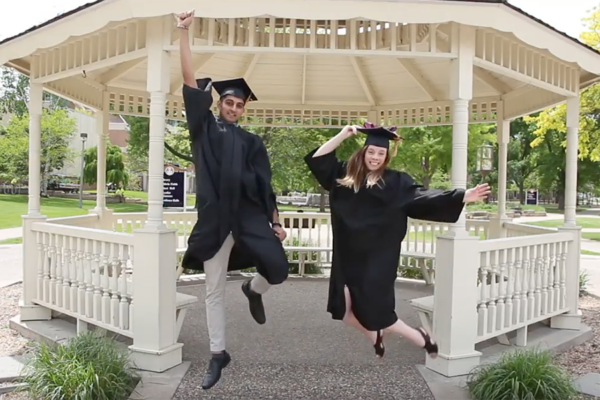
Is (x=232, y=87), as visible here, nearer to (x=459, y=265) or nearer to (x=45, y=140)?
(x=459, y=265)

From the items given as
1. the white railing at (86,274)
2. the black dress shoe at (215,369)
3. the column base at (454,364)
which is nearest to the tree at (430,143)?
the column base at (454,364)

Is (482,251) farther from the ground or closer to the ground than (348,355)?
farther from the ground

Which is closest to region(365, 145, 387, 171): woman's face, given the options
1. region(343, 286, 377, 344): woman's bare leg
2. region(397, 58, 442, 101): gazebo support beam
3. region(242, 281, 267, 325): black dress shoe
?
region(343, 286, 377, 344): woman's bare leg

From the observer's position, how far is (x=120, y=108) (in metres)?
8.14

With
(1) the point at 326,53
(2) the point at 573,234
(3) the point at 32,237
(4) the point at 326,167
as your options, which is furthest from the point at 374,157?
(3) the point at 32,237

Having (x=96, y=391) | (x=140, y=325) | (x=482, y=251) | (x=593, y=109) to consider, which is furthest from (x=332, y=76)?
(x=593, y=109)

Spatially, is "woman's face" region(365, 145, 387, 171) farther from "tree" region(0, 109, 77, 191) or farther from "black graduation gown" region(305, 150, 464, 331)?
"tree" region(0, 109, 77, 191)

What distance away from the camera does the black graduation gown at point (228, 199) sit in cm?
325

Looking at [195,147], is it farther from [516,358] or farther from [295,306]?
[295,306]

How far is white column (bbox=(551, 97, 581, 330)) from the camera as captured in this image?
19.8ft

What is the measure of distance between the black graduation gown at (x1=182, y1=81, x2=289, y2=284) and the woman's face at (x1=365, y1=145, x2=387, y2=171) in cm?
70

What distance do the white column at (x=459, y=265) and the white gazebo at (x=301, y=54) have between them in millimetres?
11

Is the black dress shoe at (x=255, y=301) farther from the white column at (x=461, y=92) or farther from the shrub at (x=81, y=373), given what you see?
the white column at (x=461, y=92)

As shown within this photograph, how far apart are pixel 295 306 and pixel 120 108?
425cm
